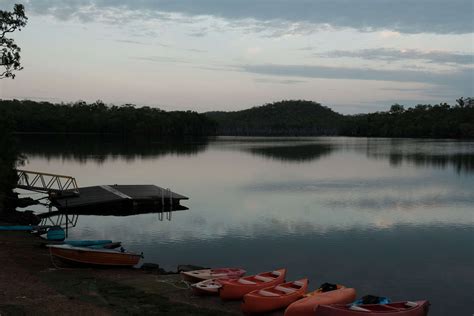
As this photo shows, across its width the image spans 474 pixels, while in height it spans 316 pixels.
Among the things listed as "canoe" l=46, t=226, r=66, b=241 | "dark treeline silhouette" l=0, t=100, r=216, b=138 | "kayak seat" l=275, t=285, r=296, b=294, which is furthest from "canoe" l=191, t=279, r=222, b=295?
"dark treeline silhouette" l=0, t=100, r=216, b=138

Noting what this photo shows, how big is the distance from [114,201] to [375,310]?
24178 millimetres

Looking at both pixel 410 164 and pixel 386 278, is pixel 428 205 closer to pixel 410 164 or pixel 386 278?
pixel 386 278

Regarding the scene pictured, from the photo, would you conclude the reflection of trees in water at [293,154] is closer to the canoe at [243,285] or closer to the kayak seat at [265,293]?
the canoe at [243,285]

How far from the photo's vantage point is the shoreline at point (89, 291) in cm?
1220

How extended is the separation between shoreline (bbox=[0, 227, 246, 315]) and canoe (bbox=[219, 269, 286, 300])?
26 centimetres

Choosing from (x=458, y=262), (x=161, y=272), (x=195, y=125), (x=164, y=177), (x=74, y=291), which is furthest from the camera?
(x=195, y=125)

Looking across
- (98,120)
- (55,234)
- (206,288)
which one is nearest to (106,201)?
(55,234)

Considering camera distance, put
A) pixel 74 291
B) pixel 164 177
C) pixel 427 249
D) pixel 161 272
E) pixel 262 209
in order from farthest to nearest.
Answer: pixel 164 177 → pixel 262 209 → pixel 427 249 → pixel 161 272 → pixel 74 291

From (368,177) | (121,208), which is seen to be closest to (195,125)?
(368,177)

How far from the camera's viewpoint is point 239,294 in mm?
14273

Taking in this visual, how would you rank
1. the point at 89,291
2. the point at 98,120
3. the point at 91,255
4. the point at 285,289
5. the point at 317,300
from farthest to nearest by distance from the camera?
1. the point at 98,120
2. the point at 91,255
3. the point at 285,289
4. the point at 89,291
5. the point at 317,300

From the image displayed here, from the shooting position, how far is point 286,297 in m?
13.8

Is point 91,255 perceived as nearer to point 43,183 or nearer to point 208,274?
point 208,274

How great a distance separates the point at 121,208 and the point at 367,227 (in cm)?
1676
